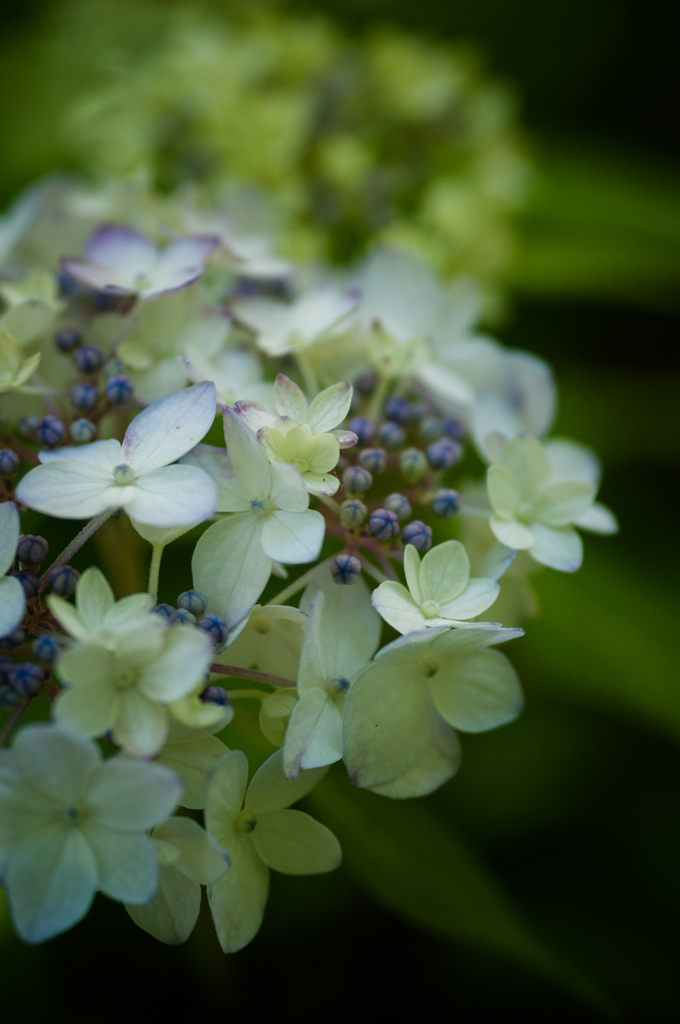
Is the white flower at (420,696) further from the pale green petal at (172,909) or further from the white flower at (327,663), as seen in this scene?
the pale green petal at (172,909)

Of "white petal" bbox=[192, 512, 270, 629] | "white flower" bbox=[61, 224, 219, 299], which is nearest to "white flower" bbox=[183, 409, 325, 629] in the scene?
"white petal" bbox=[192, 512, 270, 629]

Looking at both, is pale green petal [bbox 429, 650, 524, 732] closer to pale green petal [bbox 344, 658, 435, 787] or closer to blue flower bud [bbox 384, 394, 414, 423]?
pale green petal [bbox 344, 658, 435, 787]

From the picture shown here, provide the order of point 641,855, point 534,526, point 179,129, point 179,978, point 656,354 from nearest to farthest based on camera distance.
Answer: point 534,526 → point 179,978 → point 641,855 → point 179,129 → point 656,354

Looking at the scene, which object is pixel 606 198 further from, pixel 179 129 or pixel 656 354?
pixel 179 129

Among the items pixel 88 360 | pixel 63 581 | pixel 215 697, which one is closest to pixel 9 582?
pixel 63 581

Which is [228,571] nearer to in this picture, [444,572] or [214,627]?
[214,627]

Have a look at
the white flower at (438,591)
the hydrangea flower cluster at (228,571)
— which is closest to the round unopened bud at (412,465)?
the hydrangea flower cluster at (228,571)

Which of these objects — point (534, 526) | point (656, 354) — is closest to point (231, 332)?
point (534, 526)
